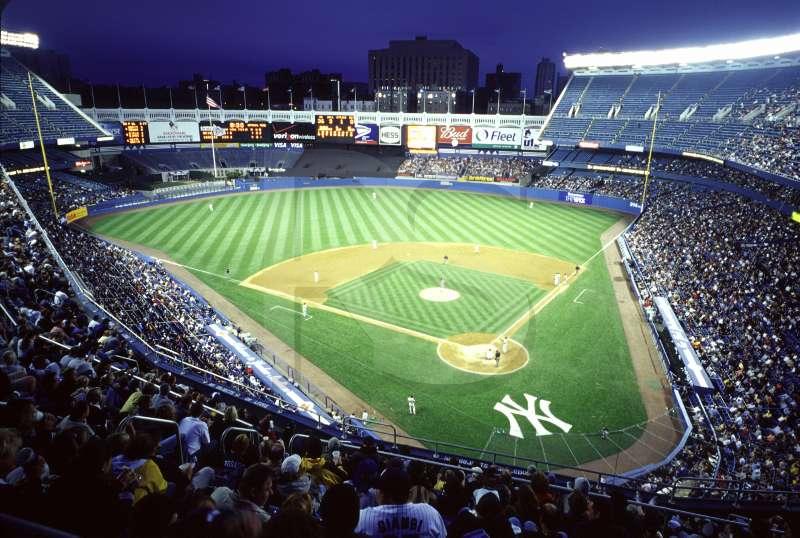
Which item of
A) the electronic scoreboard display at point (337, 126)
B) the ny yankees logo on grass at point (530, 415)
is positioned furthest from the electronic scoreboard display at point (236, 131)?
the ny yankees logo on grass at point (530, 415)

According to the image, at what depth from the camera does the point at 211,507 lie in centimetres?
306

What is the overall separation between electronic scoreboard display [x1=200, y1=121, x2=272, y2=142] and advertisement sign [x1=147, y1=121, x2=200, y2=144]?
43.8 inches

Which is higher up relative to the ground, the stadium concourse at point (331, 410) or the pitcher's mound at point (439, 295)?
the stadium concourse at point (331, 410)

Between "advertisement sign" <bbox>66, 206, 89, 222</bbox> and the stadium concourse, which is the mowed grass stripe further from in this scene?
"advertisement sign" <bbox>66, 206, 89, 222</bbox>

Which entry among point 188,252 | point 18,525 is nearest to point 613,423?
point 18,525

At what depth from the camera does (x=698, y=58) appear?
50.2 m

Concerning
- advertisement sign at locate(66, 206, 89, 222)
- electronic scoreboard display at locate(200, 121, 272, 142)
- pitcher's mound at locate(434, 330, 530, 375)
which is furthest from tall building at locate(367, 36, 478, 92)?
pitcher's mound at locate(434, 330, 530, 375)

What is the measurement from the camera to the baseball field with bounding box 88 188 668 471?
17469 millimetres

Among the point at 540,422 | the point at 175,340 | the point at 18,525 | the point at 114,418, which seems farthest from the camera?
Answer: the point at 175,340

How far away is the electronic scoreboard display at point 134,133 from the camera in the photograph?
205 feet

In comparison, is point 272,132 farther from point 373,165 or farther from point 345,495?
point 345,495

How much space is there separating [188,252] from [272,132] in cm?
4089

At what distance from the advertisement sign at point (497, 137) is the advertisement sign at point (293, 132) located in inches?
916

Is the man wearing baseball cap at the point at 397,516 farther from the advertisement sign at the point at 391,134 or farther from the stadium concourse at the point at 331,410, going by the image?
the advertisement sign at the point at 391,134
